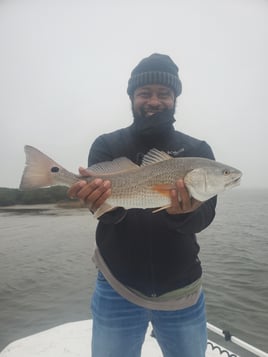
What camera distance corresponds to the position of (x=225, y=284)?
44.8 feet

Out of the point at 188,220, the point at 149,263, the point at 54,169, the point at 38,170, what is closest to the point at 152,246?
the point at 149,263

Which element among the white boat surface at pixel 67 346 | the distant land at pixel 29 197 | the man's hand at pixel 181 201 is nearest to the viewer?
the man's hand at pixel 181 201

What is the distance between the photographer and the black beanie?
3441mm

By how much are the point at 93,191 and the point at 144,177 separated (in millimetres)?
510

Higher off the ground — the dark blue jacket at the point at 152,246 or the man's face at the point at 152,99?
the man's face at the point at 152,99

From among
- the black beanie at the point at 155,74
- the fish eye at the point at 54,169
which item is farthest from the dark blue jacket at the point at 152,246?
the black beanie at the point at 155,74

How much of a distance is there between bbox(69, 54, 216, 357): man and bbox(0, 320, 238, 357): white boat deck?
8.11 ft

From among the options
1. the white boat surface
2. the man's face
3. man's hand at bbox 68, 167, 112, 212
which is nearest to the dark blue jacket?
man's hand at bbox 68, 167, 112, 212

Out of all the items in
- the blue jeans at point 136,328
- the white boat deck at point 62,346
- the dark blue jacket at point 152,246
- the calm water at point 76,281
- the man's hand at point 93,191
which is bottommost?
the calm water at point 76,281

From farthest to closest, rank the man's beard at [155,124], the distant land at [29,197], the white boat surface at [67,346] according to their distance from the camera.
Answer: the distant land at [29,197] → the white boat surface at [67,346] → the man's beard at [155,124]

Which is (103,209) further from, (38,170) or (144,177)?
(38,170)

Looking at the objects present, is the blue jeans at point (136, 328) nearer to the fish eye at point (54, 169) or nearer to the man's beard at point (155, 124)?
the fish eye at point (54, 169)

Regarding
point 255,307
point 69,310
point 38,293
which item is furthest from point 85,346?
point 38,293

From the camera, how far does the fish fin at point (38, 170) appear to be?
119 inches
